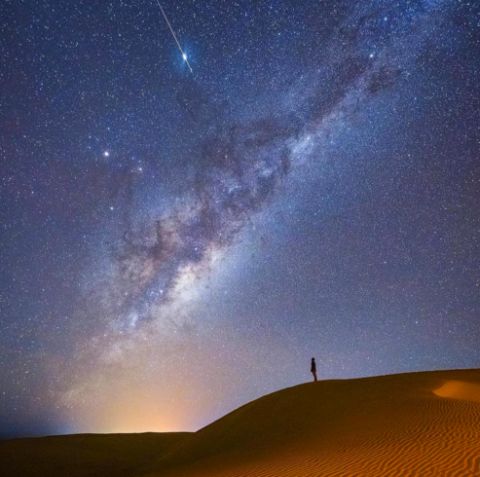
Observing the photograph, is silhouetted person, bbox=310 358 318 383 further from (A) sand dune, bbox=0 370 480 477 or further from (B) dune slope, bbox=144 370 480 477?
(B) dune slope, bbox=144 370 480 477

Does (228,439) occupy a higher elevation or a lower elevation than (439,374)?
lower

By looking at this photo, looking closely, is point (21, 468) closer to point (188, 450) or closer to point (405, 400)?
point (188, 450)

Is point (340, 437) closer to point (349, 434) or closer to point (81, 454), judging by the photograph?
point (349, 434)

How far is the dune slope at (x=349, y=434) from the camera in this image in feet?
31.8

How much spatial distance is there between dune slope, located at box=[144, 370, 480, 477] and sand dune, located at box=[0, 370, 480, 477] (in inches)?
1.1

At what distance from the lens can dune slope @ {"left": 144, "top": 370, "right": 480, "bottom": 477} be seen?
968cm

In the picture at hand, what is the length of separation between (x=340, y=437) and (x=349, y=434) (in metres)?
0.40

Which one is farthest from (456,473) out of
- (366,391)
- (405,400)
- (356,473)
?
(366,391)

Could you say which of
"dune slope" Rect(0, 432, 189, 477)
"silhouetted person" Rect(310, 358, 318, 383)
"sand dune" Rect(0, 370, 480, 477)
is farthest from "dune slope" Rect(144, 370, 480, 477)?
"dune slope" Rect(0, 432, 189, 477)

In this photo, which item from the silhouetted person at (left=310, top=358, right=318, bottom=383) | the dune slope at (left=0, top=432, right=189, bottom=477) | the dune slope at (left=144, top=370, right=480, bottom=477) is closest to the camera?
the dune slope at (left=144, top=370, right=480, bottom=477)

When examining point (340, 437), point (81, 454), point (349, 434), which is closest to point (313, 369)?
point (349, 434)

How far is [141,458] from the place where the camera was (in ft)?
90.1

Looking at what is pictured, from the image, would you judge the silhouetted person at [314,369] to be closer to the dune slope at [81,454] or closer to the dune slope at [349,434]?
the dune slope at [349,434]

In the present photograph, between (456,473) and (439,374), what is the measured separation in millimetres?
20363
